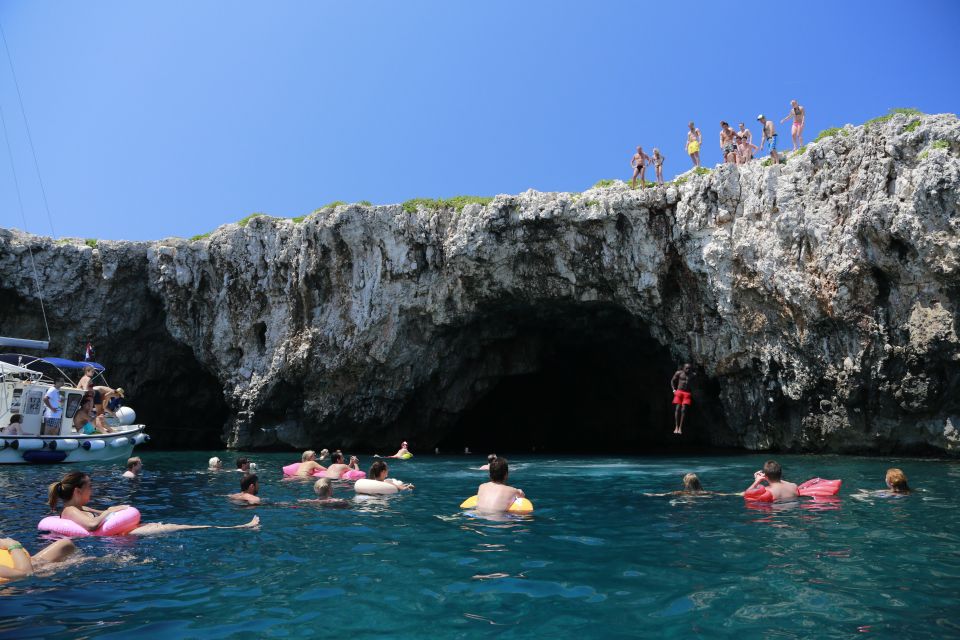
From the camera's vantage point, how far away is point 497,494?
941 cm

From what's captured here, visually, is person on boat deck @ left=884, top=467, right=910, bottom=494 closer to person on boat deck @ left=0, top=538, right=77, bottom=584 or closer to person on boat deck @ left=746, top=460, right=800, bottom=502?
person on boat deck @ left=746, top=460, right=800, bottom=502

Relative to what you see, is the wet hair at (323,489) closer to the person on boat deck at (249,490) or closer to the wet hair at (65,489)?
the person on boat deck at (249,490)

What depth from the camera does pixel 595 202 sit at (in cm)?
2270

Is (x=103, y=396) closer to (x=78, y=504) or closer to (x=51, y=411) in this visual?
(x=51, y=411)

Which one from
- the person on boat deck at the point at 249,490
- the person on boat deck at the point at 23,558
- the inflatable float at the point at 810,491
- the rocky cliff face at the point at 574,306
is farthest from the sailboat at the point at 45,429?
the inflatable float at the point at 810,491

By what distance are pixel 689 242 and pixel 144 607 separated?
19.7m

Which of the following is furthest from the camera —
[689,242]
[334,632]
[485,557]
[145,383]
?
[145,383]

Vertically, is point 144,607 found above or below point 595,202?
below

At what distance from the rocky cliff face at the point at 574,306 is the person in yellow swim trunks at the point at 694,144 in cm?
138

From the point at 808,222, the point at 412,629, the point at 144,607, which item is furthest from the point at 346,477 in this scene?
the point at 808,222

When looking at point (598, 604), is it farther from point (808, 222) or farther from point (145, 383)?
point (145, 383)

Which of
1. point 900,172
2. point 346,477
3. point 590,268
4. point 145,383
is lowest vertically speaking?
point 346,477

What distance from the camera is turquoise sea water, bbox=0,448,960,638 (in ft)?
15.6

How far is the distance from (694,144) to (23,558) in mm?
22127
